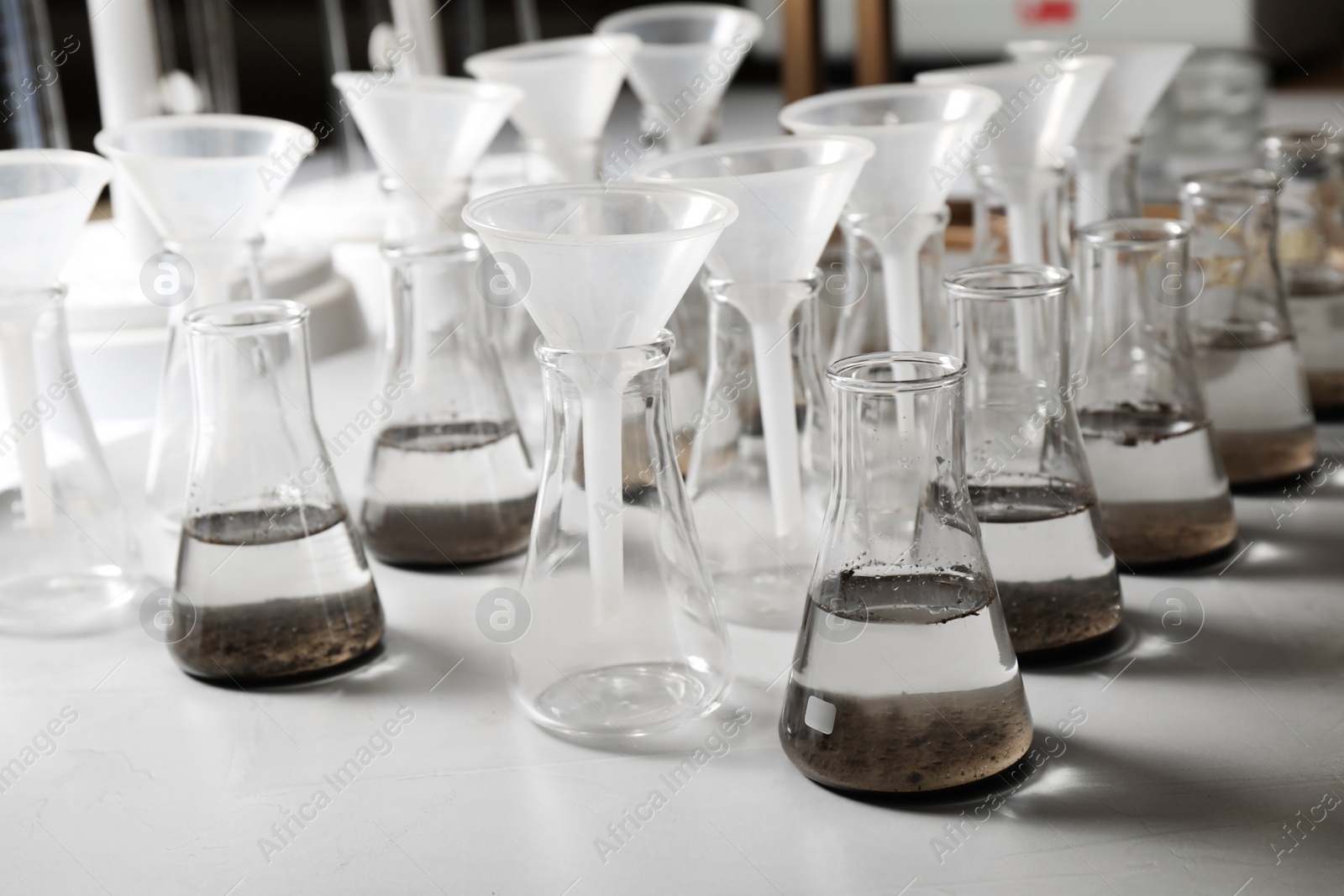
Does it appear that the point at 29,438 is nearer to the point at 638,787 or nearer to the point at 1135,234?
the point at 638,787

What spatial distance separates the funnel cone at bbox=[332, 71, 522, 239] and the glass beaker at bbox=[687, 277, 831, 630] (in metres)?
0.21

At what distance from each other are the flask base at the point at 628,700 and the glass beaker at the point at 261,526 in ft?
0.36

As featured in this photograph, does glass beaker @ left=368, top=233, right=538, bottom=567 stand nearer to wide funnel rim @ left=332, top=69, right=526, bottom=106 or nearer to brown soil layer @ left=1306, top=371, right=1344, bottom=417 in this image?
wide funnel rim @ left=332, top=69, right=526, bottom=106

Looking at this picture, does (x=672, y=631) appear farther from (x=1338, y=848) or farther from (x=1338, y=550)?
(x=1338, y=550)

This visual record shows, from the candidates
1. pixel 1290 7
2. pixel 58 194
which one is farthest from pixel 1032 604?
pixel 1290 7

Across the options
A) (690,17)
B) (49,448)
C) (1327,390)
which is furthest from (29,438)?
(1327,390)

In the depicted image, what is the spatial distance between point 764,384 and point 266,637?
A: 0.80ft

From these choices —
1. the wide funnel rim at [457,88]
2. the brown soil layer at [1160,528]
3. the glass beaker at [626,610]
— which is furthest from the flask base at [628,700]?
the wide funnel rim at [457,88]

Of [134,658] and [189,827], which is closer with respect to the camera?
[189,827]

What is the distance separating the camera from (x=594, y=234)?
533 millimetres

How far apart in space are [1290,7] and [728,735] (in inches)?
81.0

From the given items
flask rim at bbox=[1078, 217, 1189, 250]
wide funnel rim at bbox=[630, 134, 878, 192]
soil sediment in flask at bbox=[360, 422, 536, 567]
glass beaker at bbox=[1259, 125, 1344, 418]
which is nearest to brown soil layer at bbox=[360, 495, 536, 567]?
soil sediment in flask at bbox=[360, 422, 536, 567]

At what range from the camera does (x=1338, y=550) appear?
71 centimetres

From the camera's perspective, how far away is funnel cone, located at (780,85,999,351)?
645 millimetres
